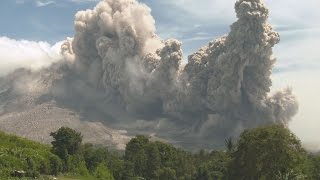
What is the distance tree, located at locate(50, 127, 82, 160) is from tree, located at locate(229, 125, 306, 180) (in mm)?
30583

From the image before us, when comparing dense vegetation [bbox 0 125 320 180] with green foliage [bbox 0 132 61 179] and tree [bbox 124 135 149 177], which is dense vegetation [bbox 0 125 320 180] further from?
tree [bbox 124 135 149 177]

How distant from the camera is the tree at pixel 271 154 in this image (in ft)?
247

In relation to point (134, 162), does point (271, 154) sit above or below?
below

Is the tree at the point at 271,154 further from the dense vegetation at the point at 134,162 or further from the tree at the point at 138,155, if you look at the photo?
the tree at the point at 138,155

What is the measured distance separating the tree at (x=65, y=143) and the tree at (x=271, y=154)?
100 ft

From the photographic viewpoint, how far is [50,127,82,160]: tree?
309 ft

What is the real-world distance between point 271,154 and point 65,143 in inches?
1499

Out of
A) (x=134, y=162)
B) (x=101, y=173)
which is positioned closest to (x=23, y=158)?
(x=101, y=173)

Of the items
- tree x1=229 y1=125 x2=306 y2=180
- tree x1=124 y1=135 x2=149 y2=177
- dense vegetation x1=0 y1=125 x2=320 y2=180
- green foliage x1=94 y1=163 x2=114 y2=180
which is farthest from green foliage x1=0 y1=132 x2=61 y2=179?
tree x1=124 y1=135 x2=149 y2=177

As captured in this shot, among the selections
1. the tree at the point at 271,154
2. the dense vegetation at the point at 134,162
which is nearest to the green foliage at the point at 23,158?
the dense vegetation at the point at 134,162

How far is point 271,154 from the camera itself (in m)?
75.8

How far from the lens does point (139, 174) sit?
12756 centimetres

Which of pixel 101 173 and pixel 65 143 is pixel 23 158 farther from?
pixel 101 173

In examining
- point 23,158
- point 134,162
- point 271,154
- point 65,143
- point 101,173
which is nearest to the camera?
point 23,158
